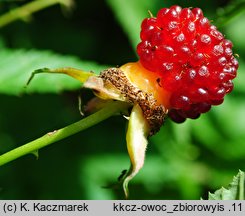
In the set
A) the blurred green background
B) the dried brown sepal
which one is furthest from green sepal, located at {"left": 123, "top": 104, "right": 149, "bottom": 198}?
the blurred green background

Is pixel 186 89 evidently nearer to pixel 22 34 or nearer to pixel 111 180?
pixel 111 180

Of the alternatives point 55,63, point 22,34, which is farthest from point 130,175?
point 22,34

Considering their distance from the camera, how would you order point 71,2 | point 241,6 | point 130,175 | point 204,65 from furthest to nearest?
point 71,2
point 241,6
point 204,65
point 130,175

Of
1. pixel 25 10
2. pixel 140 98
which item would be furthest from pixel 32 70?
pixel 140 98

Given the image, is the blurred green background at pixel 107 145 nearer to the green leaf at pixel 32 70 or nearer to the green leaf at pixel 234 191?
the green leaf at pixel 32 70

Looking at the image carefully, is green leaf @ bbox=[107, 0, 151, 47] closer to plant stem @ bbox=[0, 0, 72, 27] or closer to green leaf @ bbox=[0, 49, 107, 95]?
plant stem @ bbox=[0, 0, 72, 27]

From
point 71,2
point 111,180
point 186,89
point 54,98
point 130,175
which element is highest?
point 71,2

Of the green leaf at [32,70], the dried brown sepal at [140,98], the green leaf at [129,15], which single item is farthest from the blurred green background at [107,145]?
the dried brown sepal at [140,98]
